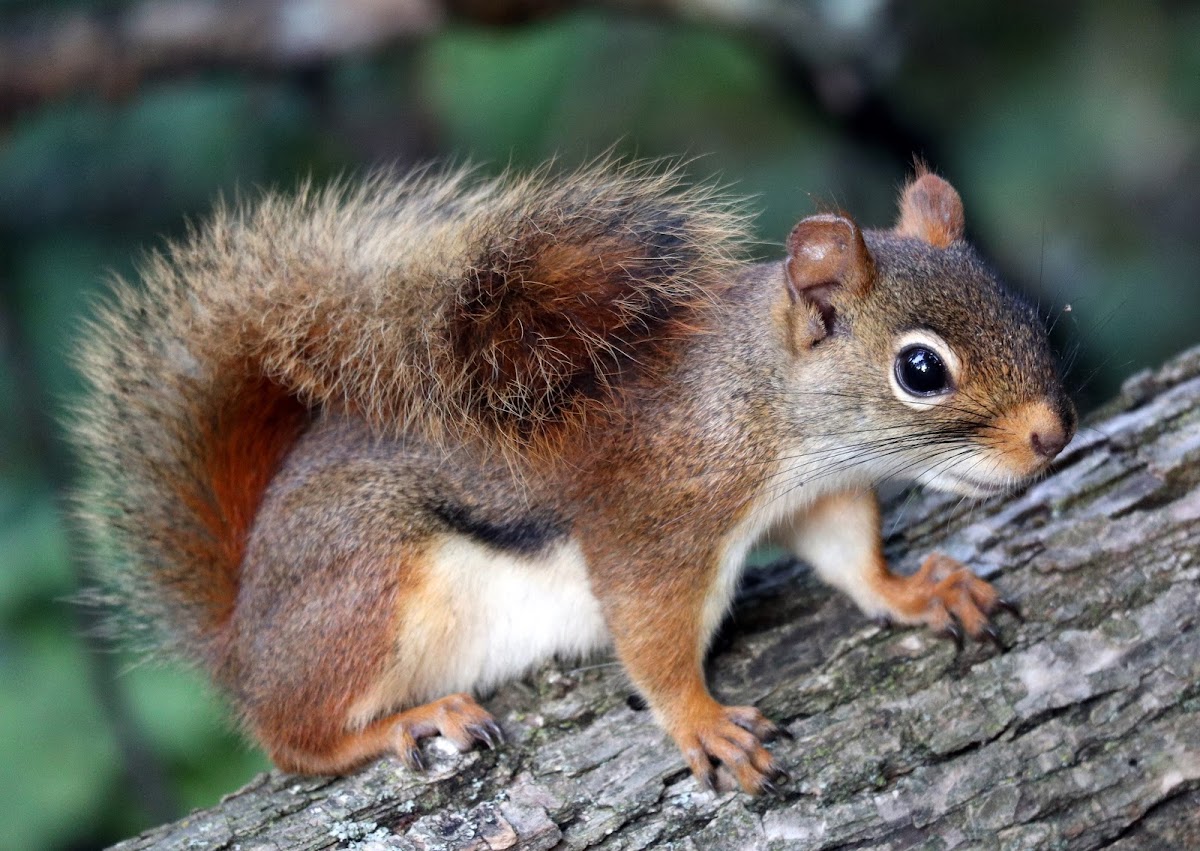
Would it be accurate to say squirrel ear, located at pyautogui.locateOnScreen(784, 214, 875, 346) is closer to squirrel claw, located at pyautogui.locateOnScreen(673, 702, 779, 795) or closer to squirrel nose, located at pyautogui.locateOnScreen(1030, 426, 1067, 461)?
squirrel nose, located at pyautogui.locateOnScreen(1030, 426, 1067, 461)

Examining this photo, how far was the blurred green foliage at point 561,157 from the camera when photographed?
3008mm

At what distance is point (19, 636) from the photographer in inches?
120

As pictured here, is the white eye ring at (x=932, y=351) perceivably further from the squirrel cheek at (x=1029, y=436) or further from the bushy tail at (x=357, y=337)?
the bushy tail at (x=357, y=337)

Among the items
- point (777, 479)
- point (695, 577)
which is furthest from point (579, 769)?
point (777, 479)

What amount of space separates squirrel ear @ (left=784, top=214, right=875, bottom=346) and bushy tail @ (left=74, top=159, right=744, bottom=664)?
210 millimetres

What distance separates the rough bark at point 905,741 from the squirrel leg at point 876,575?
0.14 feet

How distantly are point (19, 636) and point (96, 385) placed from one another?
1.14m

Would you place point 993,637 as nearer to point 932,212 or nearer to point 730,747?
point 730,747

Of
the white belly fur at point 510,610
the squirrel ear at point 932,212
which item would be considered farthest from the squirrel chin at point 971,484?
the white belly fur at point 510,610

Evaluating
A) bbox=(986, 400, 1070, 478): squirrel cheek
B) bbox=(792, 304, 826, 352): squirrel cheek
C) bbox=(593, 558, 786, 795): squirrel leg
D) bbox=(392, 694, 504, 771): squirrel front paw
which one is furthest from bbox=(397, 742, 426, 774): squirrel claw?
bbox=(986, 400, 1070, 478): squirrel cheek

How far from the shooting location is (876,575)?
2.11m

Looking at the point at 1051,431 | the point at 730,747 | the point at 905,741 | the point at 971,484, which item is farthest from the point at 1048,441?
the point at 730,747

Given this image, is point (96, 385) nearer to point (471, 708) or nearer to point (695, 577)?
point (471, 708)

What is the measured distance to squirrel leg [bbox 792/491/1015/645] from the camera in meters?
2.02
